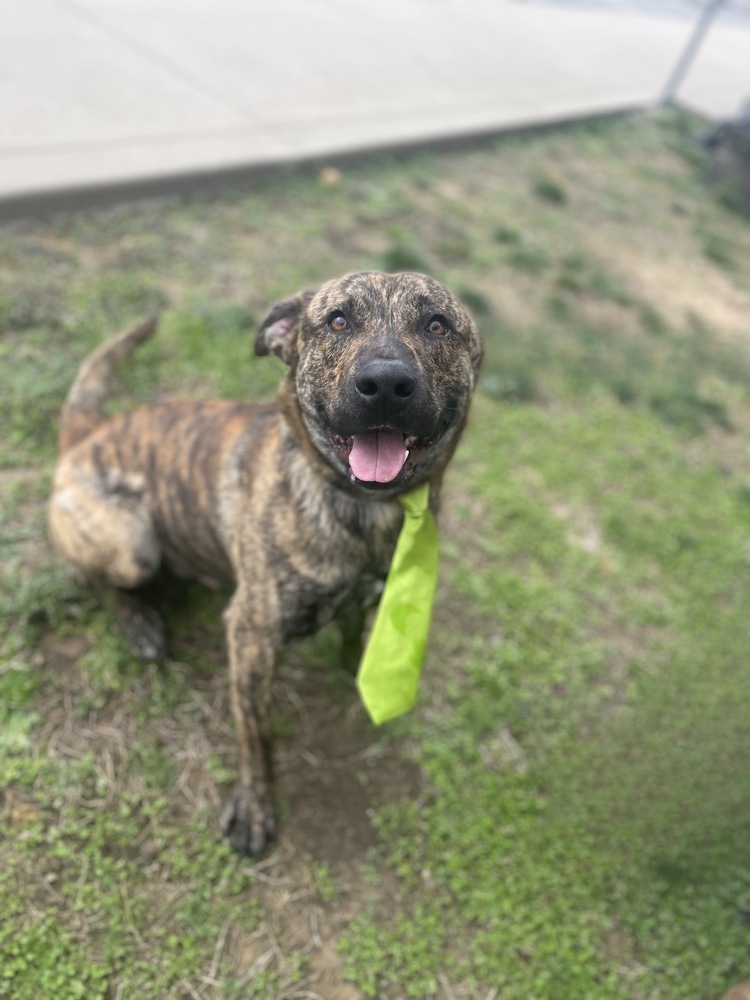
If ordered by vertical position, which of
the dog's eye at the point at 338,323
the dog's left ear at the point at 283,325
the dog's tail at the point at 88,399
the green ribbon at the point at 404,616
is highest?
the dog's eye at the point at 338,323

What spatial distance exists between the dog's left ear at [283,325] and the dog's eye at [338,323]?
0.18m

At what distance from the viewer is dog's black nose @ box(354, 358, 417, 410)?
74.8 inches

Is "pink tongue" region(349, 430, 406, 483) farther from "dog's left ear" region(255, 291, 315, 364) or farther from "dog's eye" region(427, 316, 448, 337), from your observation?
"dog's left ear" region(255, 291, 315, 364)

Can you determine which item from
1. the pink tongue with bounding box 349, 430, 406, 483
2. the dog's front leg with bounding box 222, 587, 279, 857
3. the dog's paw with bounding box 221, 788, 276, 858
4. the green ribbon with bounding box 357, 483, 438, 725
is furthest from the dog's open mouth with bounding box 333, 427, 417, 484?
the dog's paw with bounding box 221, 788, 276, 858

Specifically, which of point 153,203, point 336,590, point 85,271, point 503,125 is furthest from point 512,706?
point 503,125

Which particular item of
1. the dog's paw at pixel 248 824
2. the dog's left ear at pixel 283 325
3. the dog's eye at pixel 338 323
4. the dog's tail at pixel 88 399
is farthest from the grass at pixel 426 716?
the dog's eye at pixel 338 323

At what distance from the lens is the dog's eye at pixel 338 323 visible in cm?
219

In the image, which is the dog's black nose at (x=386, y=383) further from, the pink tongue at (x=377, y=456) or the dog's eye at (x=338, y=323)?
the dog's eye at (x=338, y=323)

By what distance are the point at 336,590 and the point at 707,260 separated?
254 inches

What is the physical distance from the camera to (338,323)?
2205mm

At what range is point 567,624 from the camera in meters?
3.53

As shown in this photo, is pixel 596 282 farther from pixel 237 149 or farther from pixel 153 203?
pixel 153 203

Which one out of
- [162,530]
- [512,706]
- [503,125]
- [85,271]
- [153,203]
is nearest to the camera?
[162,530]

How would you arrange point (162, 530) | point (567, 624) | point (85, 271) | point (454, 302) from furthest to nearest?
1. point (85, 271)
2. point (567, 624)
3. point (162, 530)
4. point (454, 302)
